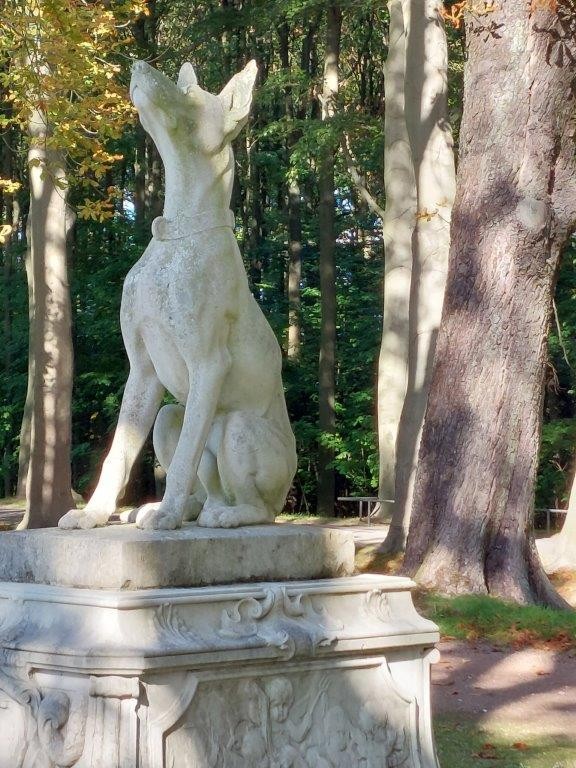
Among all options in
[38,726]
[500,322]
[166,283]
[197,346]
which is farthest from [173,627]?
[500,322]

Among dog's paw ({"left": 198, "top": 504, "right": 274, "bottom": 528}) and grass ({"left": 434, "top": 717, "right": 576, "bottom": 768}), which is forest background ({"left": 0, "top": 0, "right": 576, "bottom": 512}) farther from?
dog's paw ({"left": 198, "top": 504, "right": 274, "bottom": 528})

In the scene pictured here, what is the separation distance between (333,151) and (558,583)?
11.6m

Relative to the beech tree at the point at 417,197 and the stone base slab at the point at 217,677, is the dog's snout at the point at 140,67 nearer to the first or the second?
the stone base slab at the point at 217,677

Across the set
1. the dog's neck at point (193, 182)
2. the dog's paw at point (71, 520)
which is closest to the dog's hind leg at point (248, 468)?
the dog's paw at point (71, 520)

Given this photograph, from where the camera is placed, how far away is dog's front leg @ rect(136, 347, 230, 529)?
533 cm

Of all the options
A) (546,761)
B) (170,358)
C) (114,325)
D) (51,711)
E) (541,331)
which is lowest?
(546,761)

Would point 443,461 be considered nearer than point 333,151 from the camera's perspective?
Yes

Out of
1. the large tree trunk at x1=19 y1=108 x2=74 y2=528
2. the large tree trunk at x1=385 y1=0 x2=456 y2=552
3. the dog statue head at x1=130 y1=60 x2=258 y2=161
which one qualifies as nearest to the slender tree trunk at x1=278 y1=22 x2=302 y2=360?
the large tree trunk at x1=19 y1=108 x2=74 y2=528

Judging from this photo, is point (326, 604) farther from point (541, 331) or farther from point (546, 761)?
point (541, 331)

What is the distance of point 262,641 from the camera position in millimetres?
5078

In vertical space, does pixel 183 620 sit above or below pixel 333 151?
below

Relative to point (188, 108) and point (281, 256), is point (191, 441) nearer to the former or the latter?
point (188, 108)

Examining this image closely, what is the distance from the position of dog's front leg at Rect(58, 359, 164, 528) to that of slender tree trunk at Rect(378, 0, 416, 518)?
445 inches

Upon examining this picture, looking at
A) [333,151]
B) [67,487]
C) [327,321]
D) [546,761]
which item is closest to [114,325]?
[327,321]
